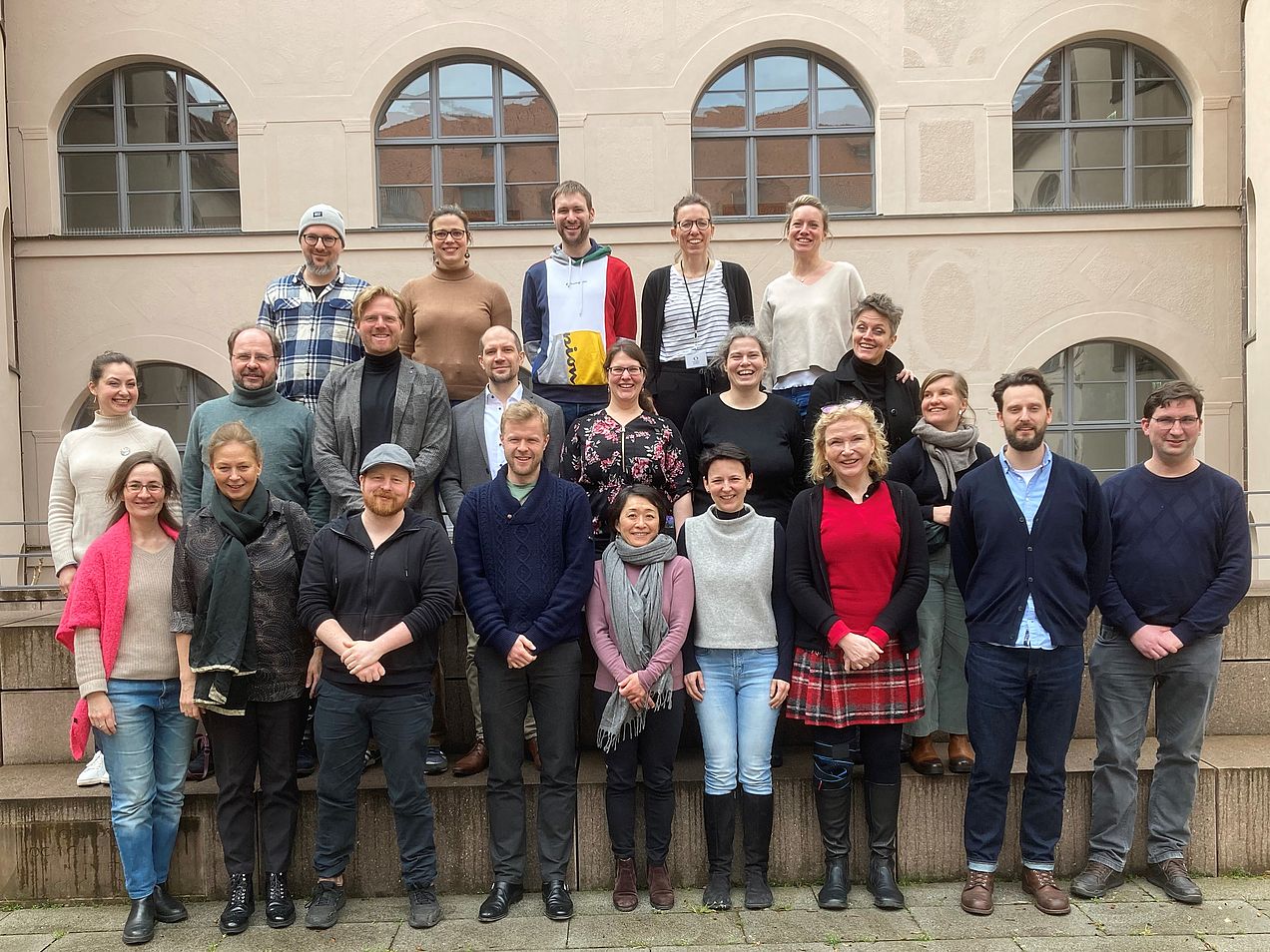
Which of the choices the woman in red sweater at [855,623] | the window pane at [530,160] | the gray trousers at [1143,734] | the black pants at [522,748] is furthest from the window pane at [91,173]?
the gray trousers at [1143,734]

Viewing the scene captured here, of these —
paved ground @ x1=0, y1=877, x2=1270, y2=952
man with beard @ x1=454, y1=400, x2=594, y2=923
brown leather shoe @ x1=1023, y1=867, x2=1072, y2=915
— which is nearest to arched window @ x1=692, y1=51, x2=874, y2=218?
man with beard @ x1=454, y1=400, x2=594, y2=923

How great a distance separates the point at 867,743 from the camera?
4.33m

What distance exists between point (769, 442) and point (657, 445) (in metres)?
0.56

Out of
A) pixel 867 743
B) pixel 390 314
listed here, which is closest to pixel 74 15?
pixel 390 314

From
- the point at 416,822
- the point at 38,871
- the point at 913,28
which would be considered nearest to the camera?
the point at 416,822

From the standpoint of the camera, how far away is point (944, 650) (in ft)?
15.8

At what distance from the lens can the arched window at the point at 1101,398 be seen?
1199 cm

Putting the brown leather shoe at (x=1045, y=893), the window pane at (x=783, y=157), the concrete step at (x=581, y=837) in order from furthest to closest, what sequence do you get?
the window pane at (x=783, y=157) < the concrete step at (x=581, y=837) < the brown leather shoe at (x=1045, y=893)

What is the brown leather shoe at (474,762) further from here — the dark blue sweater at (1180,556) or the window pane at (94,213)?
the window pane at (94,213)

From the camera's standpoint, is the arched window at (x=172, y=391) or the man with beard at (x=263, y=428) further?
the arched window at (x=172, y=391)

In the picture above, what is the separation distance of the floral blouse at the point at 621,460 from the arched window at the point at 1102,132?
9.11 metres

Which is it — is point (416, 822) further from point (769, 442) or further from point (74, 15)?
point (74, 15)

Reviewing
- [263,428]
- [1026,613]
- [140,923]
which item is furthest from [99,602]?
[1026,613]

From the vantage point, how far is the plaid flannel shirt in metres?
5.16
